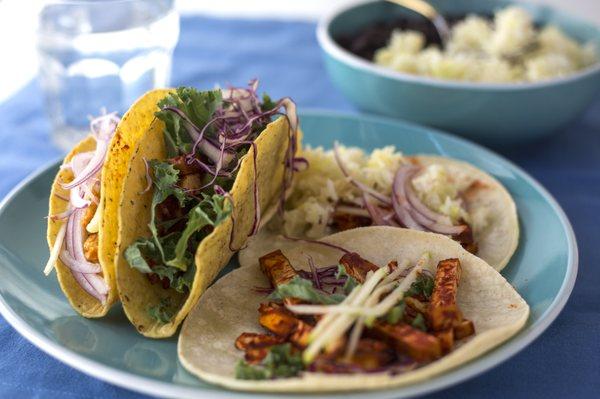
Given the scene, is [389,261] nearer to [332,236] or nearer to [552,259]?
[332,236]

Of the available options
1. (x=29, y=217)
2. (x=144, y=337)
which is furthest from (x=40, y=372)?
(x=29, y=217)

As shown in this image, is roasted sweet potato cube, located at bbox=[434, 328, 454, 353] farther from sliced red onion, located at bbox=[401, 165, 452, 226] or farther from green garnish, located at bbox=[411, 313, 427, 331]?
→ sliced red onion, located at bbox=[401, 165, 452, 226]

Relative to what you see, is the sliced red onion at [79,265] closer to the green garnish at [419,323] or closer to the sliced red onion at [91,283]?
the sliced red onion at [91,283]

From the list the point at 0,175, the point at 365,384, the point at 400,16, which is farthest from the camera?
the point at 400,16

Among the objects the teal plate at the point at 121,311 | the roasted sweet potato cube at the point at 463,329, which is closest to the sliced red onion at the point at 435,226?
the teal plate at the point at 121,311

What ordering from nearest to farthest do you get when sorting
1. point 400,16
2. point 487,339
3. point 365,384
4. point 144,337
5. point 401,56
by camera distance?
1. point 365,384
2. point 487,339
3. point 144,337
4. point 401,56
5. point 400,16
